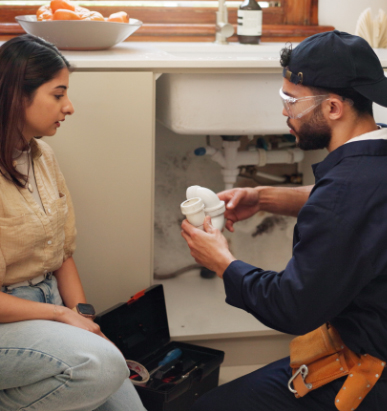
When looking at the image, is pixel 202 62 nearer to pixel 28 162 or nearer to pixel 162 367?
pixel 28 162

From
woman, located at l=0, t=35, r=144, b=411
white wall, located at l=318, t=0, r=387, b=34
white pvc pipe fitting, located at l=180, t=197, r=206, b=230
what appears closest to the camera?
woman, located at l=0, t=35, r=144, b=411

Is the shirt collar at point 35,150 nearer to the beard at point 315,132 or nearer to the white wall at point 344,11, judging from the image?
the beard at point 315,132

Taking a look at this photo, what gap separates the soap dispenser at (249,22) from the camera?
1.75m

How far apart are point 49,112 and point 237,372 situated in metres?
1.01

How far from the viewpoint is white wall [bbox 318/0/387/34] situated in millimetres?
1890

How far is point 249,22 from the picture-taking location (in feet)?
5.82

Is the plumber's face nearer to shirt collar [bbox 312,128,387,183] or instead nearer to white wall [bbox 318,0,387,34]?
shirt collar [bbox 312,128,387,183]

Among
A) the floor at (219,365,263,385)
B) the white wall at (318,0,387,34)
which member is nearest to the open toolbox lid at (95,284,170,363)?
the floor at (219,365,263,385)

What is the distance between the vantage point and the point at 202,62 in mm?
1348

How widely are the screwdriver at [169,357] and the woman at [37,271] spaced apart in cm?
21

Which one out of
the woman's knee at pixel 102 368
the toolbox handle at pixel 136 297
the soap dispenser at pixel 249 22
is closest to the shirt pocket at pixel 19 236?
the woman's knee at pixel 102 368

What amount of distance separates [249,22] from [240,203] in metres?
0.74

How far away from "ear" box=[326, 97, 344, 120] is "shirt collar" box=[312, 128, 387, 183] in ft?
0.18

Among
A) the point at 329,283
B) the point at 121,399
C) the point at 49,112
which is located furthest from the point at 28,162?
the point at 329,283
